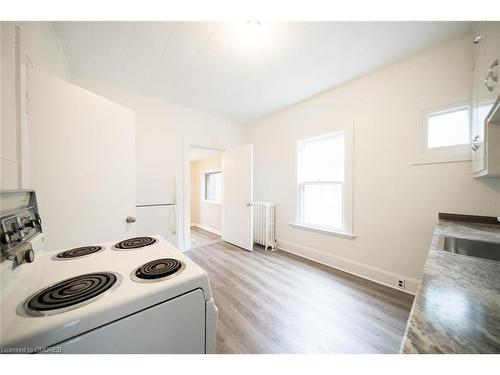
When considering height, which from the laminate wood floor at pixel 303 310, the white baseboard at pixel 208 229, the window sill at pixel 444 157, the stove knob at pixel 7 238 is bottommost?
the white baseboard at pixel 208 229

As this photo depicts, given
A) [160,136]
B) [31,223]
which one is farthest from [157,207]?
[31,223]

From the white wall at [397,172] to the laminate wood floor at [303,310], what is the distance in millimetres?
315

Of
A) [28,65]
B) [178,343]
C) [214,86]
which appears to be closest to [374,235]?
[178,343]

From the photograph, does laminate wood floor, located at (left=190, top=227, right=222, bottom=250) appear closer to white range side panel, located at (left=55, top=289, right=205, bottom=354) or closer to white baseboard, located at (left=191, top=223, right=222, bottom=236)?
white baseboard, located at (left=191, top=223, right=222, bottom=236)

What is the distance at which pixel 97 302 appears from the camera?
0.46m

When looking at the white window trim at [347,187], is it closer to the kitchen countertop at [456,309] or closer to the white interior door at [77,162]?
the kitchen countertop at [456,309]

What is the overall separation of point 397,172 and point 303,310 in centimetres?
167

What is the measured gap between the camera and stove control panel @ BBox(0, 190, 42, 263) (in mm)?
482

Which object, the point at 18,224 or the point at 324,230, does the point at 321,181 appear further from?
the point at 18,224

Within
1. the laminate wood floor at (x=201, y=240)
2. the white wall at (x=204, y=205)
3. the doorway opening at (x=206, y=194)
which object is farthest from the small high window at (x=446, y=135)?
the white wall at (x=204, y=205)

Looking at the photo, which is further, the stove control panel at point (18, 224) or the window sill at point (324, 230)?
the window sill at point (324, 230)

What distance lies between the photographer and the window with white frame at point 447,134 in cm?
149

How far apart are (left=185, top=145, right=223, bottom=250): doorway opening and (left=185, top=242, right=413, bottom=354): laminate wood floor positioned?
2.13 meters

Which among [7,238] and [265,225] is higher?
[7,238]
